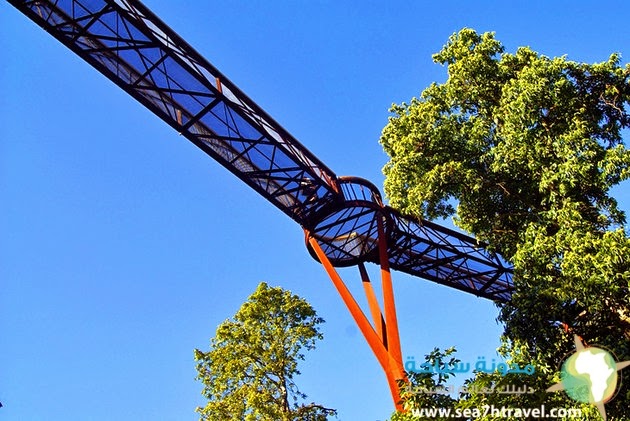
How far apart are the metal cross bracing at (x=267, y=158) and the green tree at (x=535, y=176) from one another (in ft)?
7.73

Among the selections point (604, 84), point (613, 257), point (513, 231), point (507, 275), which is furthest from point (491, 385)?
point (507, 275)

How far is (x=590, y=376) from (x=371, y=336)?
222 inches

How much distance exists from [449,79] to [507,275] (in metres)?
9.22

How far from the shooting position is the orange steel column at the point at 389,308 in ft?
45.1

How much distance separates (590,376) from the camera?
9320 millimetres

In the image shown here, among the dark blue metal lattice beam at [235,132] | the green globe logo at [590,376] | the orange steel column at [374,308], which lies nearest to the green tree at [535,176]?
the green globe logo at [590,376]

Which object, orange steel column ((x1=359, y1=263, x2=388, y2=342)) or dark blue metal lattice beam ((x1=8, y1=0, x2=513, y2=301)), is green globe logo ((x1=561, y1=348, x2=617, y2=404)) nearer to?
orange steel column ((x1=359, y1=263, x2=388, y2=342))

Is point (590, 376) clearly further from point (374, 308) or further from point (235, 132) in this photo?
point (235, 132)

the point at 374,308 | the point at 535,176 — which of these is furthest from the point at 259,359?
the point at 535,176

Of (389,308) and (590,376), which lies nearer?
(590,376)

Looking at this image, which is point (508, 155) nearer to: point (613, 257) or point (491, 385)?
point (613, 257)

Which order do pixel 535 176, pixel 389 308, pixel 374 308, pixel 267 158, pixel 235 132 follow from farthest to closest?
pixel 374 308 < pixel 389 308 < pixel 267 158 < pixel 235 132 < pixel 535 176

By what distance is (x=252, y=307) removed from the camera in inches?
642

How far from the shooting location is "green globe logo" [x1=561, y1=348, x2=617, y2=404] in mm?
8766
